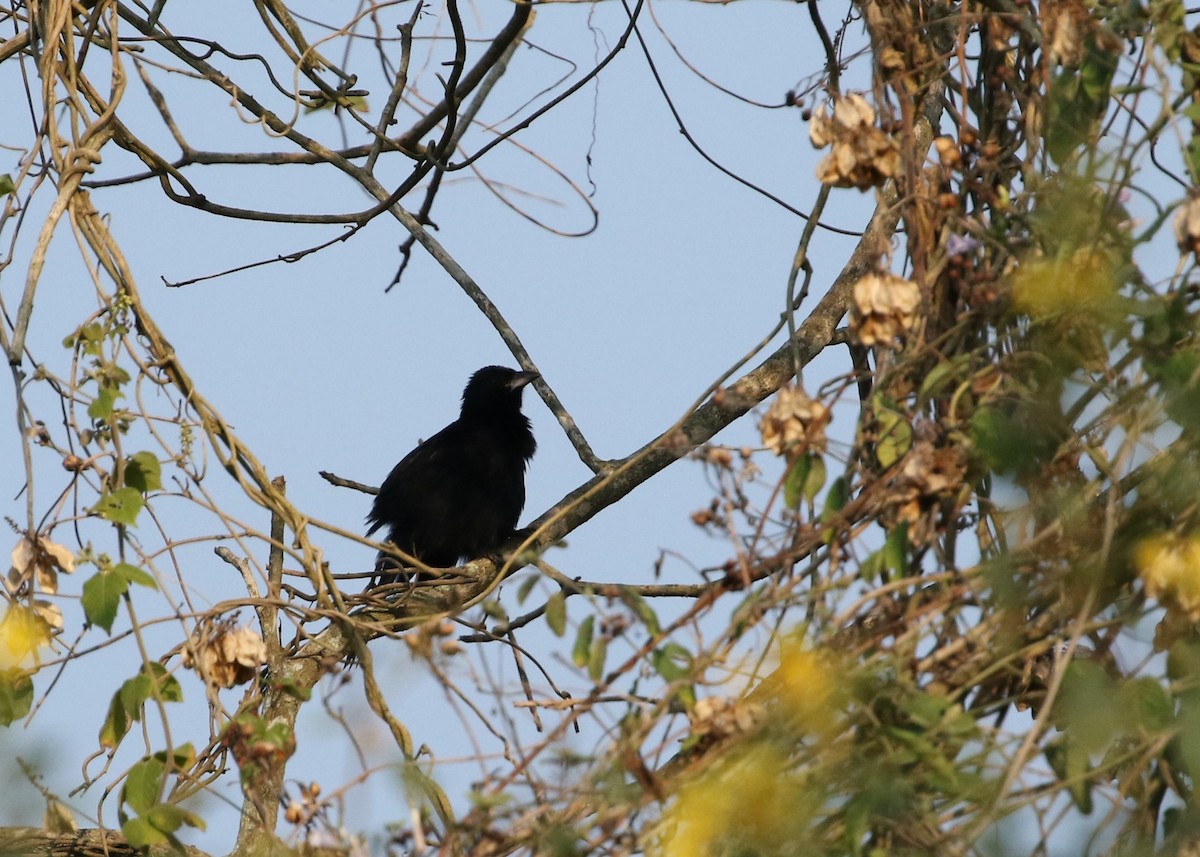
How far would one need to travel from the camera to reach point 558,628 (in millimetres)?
2289

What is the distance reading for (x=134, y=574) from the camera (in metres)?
2.60

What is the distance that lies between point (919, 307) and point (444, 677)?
1.05m

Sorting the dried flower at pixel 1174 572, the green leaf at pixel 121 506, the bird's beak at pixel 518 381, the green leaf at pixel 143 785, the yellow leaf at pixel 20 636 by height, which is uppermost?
the bird's beak at pixel 518 381

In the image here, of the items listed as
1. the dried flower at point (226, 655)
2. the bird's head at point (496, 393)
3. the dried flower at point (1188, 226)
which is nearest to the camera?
the dried flower at point (1188, 226)

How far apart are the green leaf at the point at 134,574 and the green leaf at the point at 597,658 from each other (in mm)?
902

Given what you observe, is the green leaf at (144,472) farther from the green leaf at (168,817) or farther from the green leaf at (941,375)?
the green leaf at (941,375)

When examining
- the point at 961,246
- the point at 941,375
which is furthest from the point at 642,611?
the point at 961,246

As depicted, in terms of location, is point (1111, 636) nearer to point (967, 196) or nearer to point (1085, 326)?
point (1085, 326)

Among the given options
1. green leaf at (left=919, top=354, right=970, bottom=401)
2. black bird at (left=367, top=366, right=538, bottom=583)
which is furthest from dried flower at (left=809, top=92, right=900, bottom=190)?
black bird at (left=367, top=366, right=538, bottom=583)

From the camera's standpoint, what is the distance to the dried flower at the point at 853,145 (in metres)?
2.57

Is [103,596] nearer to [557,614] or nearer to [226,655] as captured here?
[226,655]

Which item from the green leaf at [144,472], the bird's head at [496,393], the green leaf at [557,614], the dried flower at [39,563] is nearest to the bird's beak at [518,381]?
the bird's head at [496,393]

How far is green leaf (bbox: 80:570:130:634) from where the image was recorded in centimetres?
257

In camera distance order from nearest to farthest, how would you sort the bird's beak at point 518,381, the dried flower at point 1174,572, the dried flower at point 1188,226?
the dried flower at point 1174,572 → the dried flower at point 1188,226 → the bird's beak at point 518,381
